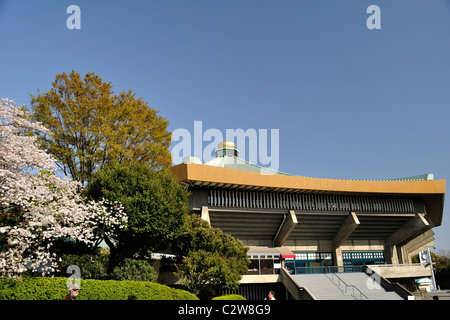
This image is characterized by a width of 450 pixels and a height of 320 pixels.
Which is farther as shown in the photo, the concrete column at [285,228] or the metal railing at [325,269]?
the concrete column at [285,228]

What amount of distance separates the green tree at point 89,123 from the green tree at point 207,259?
731cm

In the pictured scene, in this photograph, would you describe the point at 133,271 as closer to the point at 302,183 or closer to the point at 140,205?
the point at 140,205

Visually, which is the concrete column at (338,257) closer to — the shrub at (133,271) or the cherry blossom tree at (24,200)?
the shrub at (133,271)

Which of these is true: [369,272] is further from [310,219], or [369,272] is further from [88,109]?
[88,109]

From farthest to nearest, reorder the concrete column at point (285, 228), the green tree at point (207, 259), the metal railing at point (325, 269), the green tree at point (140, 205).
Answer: the concrete column at point (285, 228) → the metal railing at point (325, 269) → the green tree at point (207, 259) → the green tree at point (140, 205)

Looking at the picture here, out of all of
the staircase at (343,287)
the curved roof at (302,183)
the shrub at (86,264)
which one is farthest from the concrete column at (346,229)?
the shrub at (86,264)

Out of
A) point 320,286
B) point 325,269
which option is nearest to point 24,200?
point 320,286

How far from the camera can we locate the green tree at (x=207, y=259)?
23875mm

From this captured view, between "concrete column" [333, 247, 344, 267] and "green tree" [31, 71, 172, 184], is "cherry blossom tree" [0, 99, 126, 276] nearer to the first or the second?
"green tree" [31, 71, 172, 184]

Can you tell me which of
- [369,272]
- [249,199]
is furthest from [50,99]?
[369,272]

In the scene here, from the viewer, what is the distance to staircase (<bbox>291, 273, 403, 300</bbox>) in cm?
2833

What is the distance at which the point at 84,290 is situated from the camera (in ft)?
55.2

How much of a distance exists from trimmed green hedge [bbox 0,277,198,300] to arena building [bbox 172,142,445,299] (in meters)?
12.0

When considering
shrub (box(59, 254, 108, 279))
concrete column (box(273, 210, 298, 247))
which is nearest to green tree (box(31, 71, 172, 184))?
shrub (box(59, 254, 108, 279))
